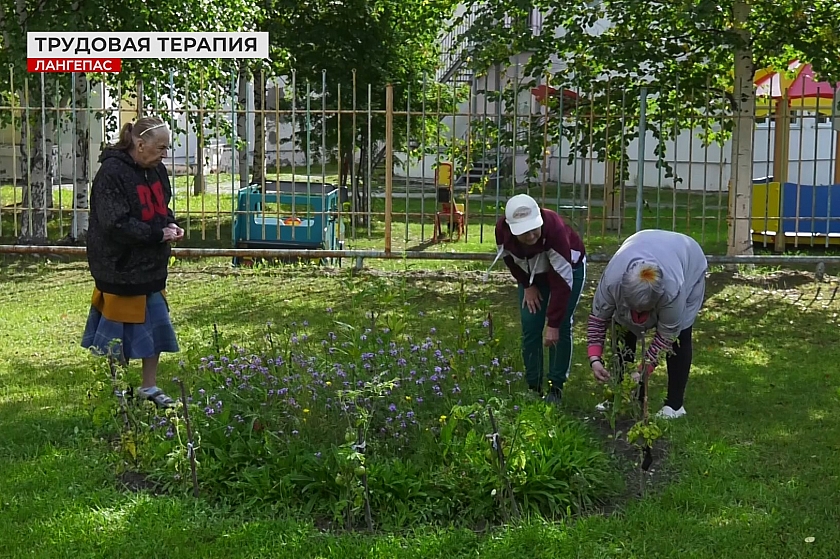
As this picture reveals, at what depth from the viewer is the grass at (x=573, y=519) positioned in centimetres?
397

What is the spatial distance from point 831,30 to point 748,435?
20.7 ft

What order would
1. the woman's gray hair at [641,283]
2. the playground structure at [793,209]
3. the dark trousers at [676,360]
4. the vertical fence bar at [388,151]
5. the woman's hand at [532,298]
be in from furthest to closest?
the playground structure at [793,209]
the vertical fence bar at [388,151]
the woman's hand at [532,298]
the dark trousers at [676,360]
the woman's gray hair at [641,283]

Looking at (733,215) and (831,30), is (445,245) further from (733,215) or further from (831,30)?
(831,30)

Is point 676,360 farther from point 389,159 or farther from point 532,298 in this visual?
point 389,159

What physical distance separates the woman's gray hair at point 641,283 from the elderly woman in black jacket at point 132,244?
2264 millimetres

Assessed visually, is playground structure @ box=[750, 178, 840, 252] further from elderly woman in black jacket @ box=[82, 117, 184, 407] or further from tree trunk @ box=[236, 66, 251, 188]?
elderly woman in black jacket @ box=[82, 117, 184, 407]

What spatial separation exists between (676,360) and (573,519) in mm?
1512

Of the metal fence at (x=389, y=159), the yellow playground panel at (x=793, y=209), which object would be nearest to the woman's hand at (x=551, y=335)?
the metal fence at (x=389, y=159)

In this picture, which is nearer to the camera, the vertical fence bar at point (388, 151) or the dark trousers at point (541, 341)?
the dark trousers at point (541, 341)

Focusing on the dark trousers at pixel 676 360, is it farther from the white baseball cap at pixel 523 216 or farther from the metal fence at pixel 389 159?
the metal fence at pixel 389 159

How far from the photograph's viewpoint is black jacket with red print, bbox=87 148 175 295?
5105mm

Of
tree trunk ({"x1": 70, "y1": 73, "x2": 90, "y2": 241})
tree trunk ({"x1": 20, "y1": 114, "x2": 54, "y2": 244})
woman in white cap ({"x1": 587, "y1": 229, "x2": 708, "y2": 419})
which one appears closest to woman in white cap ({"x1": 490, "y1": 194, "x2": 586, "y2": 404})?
woman in white cap ({"x1": 587, "y1": 229, "x2": 708, "y2": 419})

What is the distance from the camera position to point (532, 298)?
553 centimetres

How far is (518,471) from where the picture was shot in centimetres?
431
